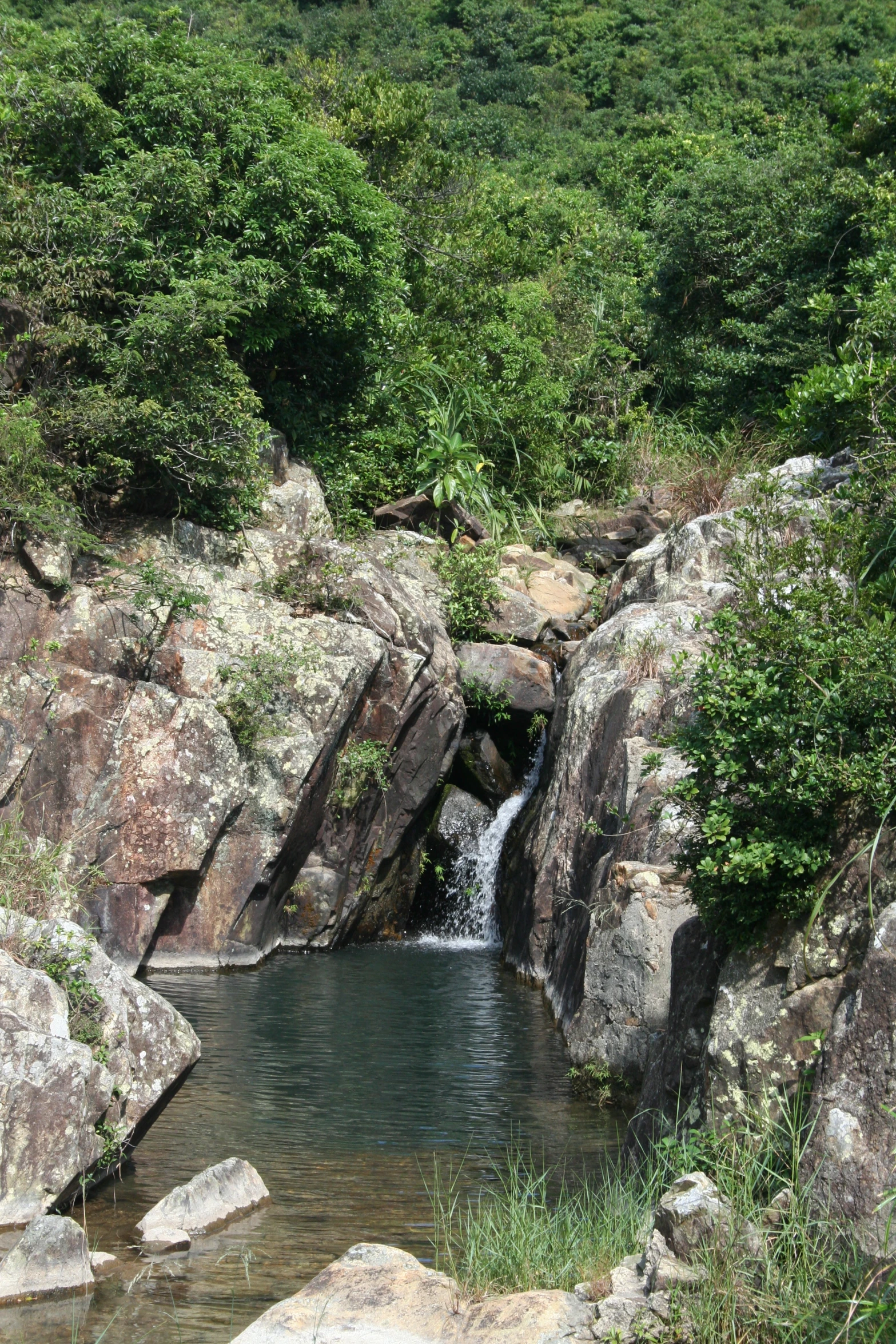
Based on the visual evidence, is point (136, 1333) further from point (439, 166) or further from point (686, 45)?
point (686, 45)

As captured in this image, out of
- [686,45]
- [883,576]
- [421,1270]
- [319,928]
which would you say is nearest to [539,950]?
[319,928]

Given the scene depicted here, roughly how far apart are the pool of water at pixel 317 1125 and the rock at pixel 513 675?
4.86 meters

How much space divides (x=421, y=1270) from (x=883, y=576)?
17.2 feet

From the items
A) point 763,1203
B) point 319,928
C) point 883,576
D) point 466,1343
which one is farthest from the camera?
point 319,928

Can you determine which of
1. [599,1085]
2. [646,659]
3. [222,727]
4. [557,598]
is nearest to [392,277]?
[557,598]

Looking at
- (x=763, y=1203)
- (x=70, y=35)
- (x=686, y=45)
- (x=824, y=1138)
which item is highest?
(x=686, y=45)

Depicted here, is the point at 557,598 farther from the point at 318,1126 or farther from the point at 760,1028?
the point at 760,1028

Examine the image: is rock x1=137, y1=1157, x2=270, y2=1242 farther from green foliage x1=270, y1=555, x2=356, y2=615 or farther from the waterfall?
green foliage x1=270, y1=555, x2=356, y2=615

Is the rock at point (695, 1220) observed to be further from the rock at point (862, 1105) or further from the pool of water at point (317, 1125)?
the pool of water at point (317, 1125)

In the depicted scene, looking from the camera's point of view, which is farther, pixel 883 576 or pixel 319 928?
pixel 319 928

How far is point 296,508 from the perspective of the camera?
17734 millimetres

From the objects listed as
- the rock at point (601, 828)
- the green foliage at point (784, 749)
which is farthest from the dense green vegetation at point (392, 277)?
the green foliage at point (784, 749)

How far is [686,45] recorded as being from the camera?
41.6m

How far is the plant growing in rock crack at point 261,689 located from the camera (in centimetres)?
1417
